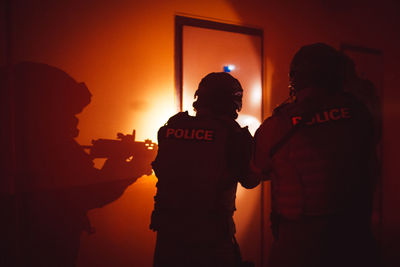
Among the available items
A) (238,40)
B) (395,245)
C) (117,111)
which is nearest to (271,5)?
(238,40)

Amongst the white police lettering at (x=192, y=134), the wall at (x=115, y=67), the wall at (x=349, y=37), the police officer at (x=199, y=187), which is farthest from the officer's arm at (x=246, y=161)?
the wall at (x=349, y=37)

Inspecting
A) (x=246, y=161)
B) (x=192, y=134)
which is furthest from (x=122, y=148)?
(x=246, y=161)

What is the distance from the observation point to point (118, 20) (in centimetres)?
176

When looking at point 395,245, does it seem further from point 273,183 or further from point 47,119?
point 47,119

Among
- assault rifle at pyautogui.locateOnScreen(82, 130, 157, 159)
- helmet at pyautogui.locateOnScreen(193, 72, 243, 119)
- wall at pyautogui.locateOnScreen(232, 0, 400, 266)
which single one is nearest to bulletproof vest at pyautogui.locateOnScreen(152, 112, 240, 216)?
helmet at pyautogui.locateOnScreen(193, 72, 243, 119)

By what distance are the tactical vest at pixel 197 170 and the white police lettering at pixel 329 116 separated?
40 centimetres

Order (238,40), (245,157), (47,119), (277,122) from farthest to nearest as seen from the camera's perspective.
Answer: (238,40) → (47,119) → (245,157) → (277,122)

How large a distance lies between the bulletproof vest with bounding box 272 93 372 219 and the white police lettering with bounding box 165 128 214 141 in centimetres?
37

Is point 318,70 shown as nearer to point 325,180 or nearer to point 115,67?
point 325,180

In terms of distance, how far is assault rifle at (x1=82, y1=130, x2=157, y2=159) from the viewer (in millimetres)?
1726

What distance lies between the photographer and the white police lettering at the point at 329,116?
1.11 m

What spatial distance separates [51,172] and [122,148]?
48cm

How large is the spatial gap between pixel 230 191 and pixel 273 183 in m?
0.25

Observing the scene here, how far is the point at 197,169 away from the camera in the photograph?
127cm
